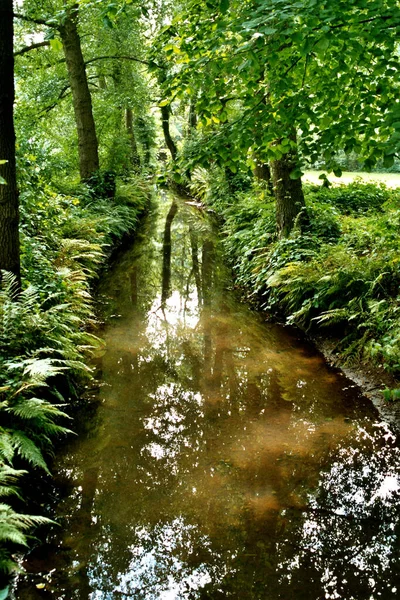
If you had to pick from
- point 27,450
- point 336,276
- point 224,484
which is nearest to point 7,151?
point 27,450

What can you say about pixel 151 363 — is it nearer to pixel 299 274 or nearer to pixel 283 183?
pixel 299 274

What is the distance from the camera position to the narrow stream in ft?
10.8

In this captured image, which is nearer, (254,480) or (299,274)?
(254,480)

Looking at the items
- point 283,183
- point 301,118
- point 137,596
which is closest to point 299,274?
point 283,183

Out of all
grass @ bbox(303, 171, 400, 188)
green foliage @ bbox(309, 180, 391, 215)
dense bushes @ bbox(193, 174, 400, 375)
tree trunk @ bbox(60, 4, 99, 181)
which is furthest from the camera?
grass @ bbox(303, 171, 400, 188)

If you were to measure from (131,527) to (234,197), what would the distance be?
43.4 ft

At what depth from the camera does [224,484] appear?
A: 13.9 ft

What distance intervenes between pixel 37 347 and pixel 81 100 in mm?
10700

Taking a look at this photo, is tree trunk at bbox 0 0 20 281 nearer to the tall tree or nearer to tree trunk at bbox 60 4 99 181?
the tall tree

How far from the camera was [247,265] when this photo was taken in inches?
402

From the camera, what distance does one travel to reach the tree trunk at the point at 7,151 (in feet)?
15.7

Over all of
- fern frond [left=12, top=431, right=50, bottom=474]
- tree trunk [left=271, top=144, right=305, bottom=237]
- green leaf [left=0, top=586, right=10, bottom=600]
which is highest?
tree trunk [left=271, top=144, right=305, bottom=237]

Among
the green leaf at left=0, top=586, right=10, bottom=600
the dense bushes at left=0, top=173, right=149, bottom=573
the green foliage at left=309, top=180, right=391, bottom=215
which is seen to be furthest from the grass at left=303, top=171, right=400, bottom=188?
the green leaf at left=0, top=586, right=10, bottom=600

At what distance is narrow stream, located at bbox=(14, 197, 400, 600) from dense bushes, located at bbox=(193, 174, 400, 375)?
56 centimetres
